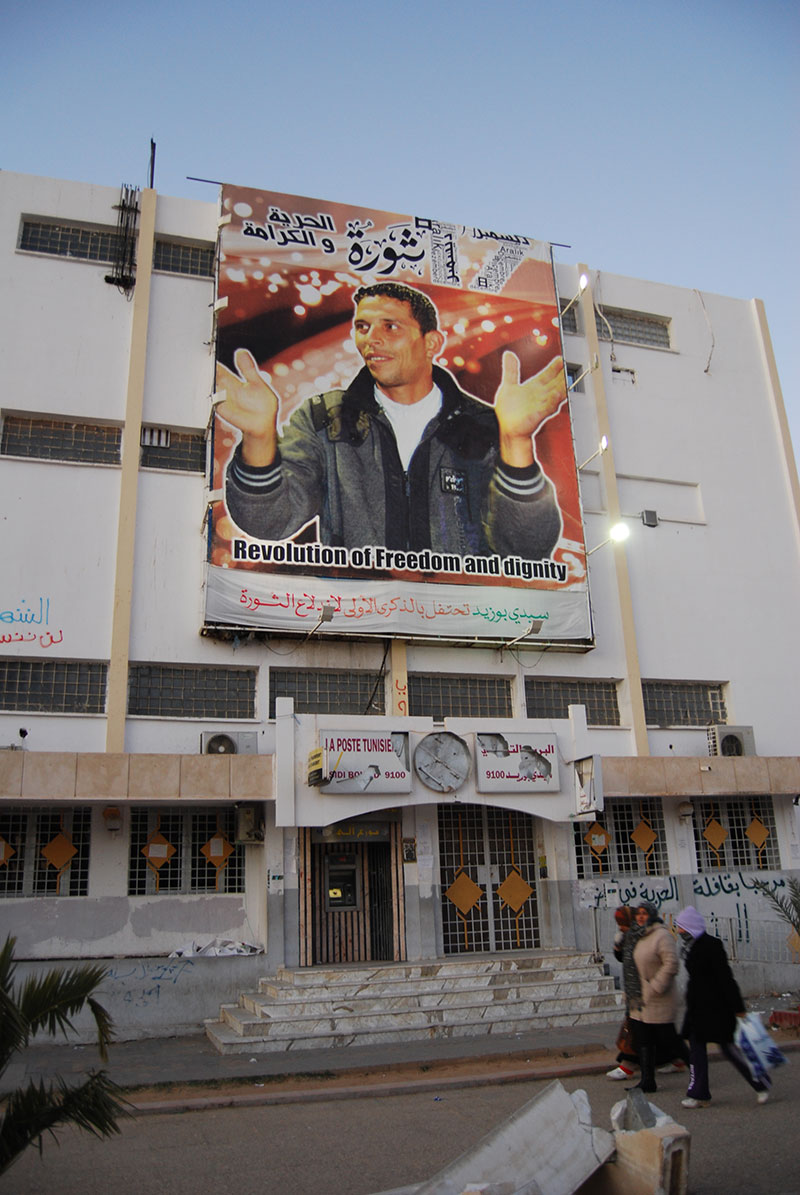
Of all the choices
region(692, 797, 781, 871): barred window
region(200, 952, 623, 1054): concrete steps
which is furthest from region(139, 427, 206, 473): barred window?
region(692, 797, 781, 871): barred window

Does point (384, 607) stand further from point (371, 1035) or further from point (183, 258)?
point (183, 258)

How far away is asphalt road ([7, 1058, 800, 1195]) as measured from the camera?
6.50 metres

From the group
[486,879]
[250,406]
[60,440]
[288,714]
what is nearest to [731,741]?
[486,879]

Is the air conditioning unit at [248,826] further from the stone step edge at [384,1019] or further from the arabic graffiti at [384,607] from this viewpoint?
the arabic graffiti at [384,607]

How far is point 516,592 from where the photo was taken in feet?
57.2

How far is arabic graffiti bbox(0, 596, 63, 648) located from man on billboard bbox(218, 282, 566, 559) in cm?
341

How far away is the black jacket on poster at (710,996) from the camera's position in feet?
27.0

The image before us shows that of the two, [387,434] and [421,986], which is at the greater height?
[387,434]

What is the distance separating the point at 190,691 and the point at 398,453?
18.6 feet

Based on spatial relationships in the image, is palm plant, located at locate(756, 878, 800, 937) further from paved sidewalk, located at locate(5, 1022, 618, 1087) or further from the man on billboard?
the man on billboard

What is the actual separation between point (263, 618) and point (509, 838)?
19.1ft

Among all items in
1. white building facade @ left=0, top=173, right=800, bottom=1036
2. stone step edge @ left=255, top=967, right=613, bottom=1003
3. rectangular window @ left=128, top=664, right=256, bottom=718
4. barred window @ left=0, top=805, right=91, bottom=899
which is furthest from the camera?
rectangular window @ left=128, top=664, right=256, bottom=718

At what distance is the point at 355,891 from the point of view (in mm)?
16047

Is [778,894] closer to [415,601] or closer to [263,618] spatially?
[415,601]
